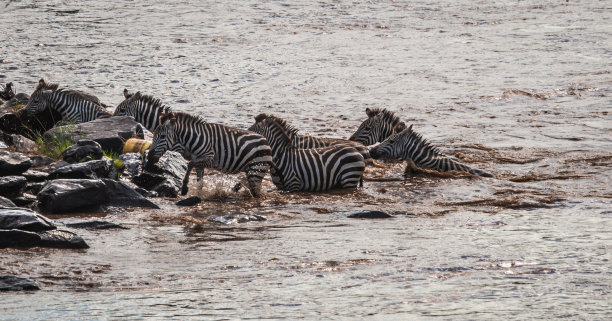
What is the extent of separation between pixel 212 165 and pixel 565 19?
21.2m

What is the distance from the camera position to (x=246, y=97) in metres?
22.8

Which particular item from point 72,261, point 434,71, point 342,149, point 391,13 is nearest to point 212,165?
point 342,149

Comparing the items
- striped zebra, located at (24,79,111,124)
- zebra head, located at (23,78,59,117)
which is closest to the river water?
striped zebra, located at (24,79,111,124)

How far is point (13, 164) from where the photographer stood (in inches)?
526

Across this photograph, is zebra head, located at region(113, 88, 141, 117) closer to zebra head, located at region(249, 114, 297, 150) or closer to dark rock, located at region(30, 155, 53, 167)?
dark rock, located at region(30, 155, 53, 167)

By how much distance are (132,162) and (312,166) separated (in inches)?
105

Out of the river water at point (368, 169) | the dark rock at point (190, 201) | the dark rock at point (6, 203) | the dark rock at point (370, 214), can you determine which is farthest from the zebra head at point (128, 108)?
the dark rock at point (370, 214)

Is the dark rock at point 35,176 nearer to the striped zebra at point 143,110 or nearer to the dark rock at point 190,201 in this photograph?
the dark rock at point 190,201

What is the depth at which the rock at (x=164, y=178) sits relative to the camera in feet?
45.7

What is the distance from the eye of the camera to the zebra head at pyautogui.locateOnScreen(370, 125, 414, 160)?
16922 mm

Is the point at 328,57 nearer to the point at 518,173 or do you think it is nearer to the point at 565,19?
the point at 565,19

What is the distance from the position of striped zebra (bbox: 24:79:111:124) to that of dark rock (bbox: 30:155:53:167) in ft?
9.74

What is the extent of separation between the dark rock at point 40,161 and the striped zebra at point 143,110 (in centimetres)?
282

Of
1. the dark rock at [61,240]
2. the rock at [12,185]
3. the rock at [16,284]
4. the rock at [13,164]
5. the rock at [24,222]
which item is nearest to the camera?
the rock at [16,284]
